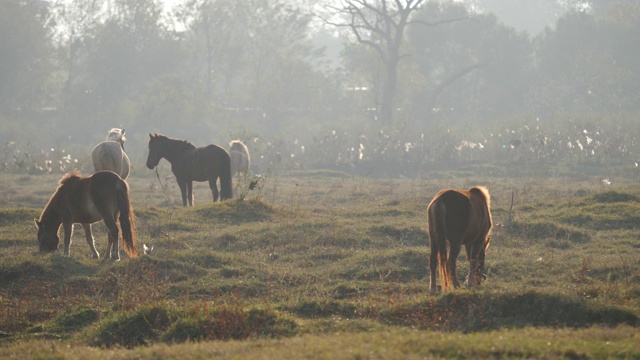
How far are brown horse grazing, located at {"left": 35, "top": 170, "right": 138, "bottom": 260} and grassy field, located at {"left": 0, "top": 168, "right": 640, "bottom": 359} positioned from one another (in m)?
0.38

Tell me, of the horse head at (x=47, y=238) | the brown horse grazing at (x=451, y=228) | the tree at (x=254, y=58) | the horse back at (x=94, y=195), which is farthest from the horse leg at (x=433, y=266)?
the tree at (x=254, y=58)

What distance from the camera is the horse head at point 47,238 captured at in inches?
478

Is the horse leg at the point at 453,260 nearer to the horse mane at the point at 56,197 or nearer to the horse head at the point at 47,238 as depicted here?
the horse mane at the point at 56,197

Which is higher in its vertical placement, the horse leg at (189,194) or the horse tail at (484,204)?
Result: the horse tail at (484,204)

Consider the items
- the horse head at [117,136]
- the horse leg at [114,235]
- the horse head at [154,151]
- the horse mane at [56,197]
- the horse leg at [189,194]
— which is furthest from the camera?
the horse head at [117,136]

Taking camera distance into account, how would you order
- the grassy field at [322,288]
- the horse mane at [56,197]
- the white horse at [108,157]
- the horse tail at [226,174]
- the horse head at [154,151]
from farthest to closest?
1. the horse head at [154,151]
2. the horse tail at [226,174]
3. the white horse at [108,157]
4. the horse mane at [56,197]
5. the grassy field at [322,288]

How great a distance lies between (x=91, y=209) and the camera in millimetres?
11883

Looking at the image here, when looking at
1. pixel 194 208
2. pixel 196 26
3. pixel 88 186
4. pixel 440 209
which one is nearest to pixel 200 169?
pixel 194 208

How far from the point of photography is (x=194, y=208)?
1653cm

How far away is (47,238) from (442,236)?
587 centimetres

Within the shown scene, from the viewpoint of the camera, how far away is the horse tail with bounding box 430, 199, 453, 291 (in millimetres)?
9320

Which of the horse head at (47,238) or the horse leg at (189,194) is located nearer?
the horse head at (47,238)

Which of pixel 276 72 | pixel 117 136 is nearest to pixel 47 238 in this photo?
pixel 117 136

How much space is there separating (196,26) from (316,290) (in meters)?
52.8
